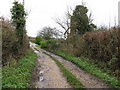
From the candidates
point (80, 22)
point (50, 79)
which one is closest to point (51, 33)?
point (80, 22)

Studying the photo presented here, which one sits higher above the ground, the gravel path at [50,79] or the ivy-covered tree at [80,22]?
the ivy-covered tree at [80,22]

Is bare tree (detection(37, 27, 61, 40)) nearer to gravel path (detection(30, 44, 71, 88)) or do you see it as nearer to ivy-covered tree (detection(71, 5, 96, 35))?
ivy-covered tree (detection(71, 5, 96, 35))

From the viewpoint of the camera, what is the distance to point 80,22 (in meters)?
23.7

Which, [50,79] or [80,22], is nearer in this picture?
[50,79]

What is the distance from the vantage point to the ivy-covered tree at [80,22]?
2304 centimetres

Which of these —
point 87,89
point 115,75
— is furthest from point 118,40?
point 87,89

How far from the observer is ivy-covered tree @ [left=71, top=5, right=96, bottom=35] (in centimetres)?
2304

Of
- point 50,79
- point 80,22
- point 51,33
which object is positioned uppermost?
point 80,22

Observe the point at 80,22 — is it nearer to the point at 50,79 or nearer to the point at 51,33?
the point at 51,33

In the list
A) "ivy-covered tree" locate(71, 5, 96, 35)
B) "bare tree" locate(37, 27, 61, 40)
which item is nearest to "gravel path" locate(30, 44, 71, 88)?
"ivy-covered tree" locate(71, 5, 96, 35)

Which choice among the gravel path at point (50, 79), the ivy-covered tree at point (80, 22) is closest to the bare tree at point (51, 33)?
the ivy-covered tree at point (80, 22)

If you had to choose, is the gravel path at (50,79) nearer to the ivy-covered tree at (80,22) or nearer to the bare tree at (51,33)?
the ivy-covered tree at (80,22)

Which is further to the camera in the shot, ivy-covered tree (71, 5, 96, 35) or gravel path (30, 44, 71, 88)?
ivy-covered tree (71, 5, 96, 35)

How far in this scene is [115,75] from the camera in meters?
7.31
